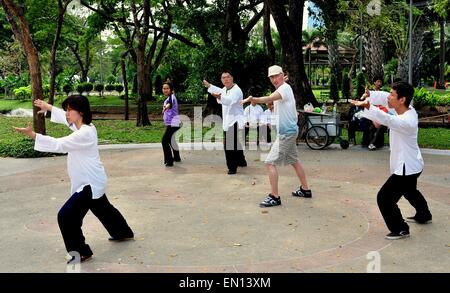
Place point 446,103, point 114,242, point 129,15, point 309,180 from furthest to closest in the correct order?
point 129,15 < point 446,103 < point 309,180 < point 114,242

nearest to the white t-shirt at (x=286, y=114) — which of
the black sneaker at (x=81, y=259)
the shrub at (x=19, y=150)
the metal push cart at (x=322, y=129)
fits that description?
the black sneaker at (x=81, y=259)

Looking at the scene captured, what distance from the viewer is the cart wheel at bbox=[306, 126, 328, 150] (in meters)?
13.1

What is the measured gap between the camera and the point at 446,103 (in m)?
21.2

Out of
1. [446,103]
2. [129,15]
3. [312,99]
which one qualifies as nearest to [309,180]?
[312,99]

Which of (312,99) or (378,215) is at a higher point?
(312,99)

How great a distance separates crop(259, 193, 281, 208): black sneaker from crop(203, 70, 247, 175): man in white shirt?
7.46ft

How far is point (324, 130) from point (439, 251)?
25.4 feet

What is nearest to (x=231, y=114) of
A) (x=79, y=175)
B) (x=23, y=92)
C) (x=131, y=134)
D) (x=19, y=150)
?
(x=79, y=175)

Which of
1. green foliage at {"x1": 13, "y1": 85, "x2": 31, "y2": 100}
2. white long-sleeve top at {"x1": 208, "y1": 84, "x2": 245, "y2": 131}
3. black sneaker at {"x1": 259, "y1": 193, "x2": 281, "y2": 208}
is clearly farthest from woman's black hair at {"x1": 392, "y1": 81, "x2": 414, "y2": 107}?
green foliage at {"x1": 13, "y1": 85, "x2": 31, "y2": 100}

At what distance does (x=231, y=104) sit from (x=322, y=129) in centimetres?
433

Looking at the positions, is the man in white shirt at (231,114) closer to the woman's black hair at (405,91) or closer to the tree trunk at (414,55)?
the woman's black hair at (405,91)

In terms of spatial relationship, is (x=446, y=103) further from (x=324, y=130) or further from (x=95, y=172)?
(x=95, y=172)
